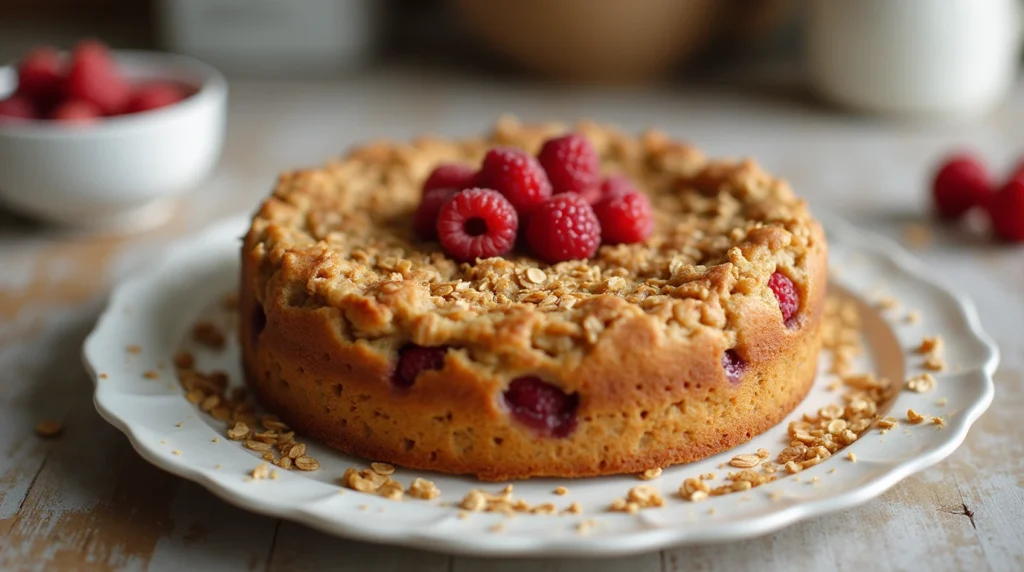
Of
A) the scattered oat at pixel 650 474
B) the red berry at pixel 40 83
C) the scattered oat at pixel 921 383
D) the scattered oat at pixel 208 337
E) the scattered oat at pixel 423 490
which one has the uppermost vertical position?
the scattered oat at pixel 921 383

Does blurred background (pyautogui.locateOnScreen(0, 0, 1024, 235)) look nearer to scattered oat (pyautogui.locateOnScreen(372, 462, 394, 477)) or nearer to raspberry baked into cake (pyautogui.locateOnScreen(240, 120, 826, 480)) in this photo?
raspberry baked into cake (pyautogui.locateOnScreen(240, 120, 826, 480))

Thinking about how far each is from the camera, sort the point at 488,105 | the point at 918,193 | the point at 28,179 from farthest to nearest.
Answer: the point at 488,105 < the point at 918,193 < the point at 28,179

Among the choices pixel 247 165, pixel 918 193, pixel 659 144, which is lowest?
pixel 247 165

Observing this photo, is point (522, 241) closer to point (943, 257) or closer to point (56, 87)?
point (943, 257)

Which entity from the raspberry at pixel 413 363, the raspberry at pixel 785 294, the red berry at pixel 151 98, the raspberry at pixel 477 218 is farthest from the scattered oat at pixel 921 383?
the red berry at pixel 151 98

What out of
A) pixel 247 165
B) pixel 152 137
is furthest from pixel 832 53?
pixel 152 137

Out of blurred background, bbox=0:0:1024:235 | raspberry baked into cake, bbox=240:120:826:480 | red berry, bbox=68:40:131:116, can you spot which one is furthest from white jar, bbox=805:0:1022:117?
red berry, bbox=68:40:131:116

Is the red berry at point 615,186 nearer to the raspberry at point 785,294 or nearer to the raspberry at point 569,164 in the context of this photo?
the raspberry at point 569,164
